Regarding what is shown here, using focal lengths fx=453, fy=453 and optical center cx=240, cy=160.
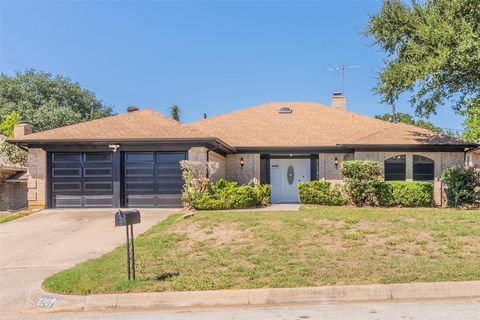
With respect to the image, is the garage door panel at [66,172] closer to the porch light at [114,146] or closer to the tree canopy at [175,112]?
the porch light at [114,146]

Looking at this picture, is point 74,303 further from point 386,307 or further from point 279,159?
point 279,159

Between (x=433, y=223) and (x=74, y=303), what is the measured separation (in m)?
9.17

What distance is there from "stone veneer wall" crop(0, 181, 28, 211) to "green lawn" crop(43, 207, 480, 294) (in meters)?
12.5

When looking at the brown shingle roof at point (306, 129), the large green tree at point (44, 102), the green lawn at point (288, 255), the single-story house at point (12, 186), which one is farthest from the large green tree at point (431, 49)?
the large green tree at point (44, 102)

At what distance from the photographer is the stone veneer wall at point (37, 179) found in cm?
1778

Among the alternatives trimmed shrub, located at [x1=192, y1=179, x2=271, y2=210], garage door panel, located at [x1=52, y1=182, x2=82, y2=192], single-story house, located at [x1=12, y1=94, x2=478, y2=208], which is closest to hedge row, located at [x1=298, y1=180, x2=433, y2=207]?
single-story house, located at [x1=12, y1=94, x2=478, y2=208]

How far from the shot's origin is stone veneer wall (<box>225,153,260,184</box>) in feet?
69.2

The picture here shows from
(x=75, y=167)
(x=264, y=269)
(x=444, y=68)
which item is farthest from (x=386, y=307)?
(x=75, y=167)

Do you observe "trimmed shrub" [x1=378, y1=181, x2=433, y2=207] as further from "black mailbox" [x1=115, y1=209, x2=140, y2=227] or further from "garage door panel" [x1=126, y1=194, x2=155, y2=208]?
"black mailbox" [x1=115, y1=209, x2=140, y2=227]

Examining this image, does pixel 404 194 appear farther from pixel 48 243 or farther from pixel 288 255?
pixel 48 243

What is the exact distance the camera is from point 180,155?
17828 mm

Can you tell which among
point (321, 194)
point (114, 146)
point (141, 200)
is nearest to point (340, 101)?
point (321, 194)

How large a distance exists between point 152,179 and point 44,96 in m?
30.1

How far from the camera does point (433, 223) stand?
11.9m
